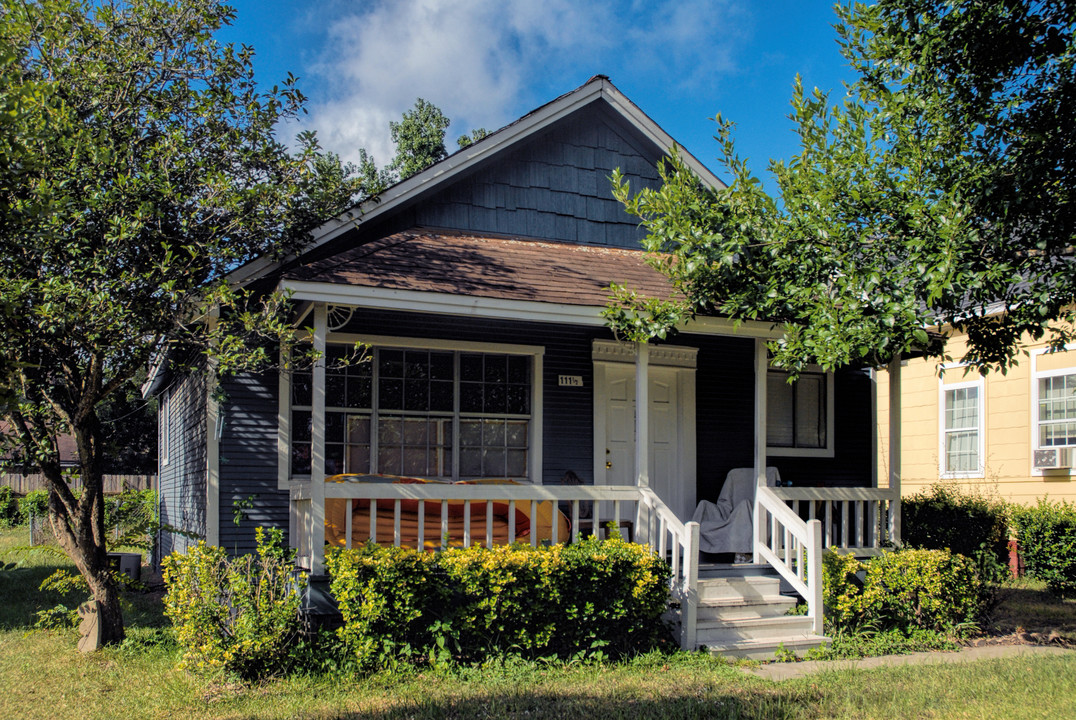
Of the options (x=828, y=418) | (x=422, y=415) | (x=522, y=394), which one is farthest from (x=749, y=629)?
(x=828, y=418)

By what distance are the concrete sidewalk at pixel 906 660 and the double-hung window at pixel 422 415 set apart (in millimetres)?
3743

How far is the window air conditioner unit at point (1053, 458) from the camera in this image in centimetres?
1318

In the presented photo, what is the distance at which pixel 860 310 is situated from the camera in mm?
7168

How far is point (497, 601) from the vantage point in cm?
731

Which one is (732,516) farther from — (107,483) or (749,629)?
(107,483)

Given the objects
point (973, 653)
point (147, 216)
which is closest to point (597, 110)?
point (147, 216)

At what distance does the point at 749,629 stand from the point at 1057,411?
8099 millimetres

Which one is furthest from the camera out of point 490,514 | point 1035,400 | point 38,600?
point 1035,400

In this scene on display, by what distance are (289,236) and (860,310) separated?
5.55 meters

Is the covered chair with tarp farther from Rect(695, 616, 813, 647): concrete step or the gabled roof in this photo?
the gabled roof

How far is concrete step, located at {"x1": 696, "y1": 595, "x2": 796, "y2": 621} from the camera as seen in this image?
850 centimetres

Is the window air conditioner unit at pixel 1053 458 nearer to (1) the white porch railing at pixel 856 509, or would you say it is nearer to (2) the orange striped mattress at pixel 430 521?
(1) the white porch railing at pixel 856 509

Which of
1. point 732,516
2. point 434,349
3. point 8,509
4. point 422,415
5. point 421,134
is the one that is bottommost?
point 8,509

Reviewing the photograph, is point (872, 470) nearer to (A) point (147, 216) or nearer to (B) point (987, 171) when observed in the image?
(B) point (987, 171)
